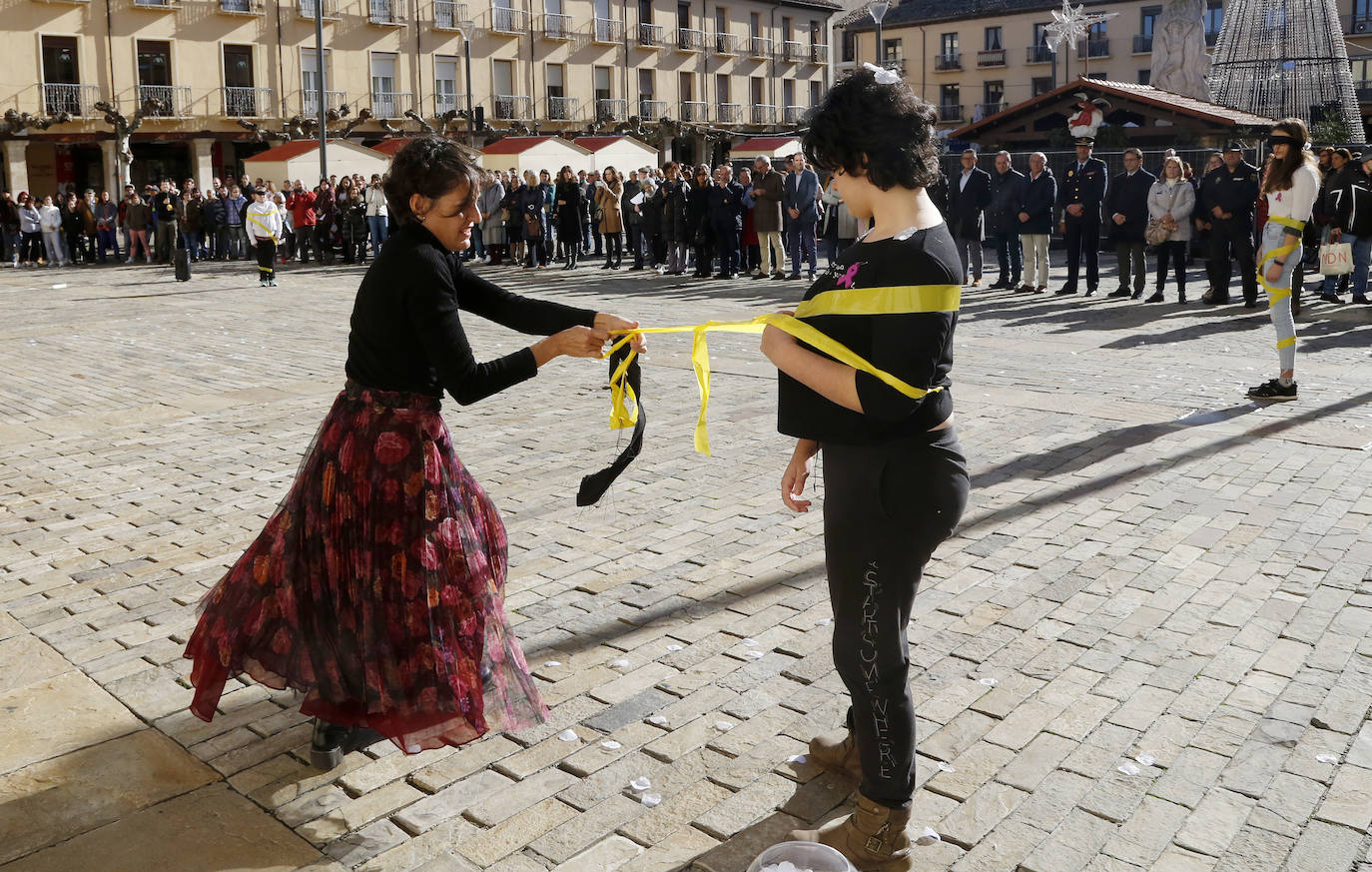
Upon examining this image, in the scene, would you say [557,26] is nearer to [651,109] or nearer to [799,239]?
[651,109]

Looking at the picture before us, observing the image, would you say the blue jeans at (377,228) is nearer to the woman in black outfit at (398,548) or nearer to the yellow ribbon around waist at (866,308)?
the woman in black outfit at (398,548)

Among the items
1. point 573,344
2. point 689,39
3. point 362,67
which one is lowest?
point 573,344

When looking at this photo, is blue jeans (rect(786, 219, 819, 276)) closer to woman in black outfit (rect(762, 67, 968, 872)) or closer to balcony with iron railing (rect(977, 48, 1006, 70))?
woman in black outfit (rect(762, 67, 968, 872))

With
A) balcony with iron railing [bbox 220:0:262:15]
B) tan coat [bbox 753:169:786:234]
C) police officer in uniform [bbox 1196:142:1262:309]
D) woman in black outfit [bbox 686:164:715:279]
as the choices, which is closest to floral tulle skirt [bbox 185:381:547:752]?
police officer in uniform [bbox 1196:142:1262:309]

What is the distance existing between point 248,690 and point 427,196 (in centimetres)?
185

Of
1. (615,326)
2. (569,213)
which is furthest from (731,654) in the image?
(569,213)

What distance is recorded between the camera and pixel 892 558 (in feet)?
9.58

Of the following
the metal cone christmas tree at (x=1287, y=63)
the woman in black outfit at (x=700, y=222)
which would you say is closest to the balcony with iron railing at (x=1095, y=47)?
the metal cone christmas tree at (x=1287, y=63)

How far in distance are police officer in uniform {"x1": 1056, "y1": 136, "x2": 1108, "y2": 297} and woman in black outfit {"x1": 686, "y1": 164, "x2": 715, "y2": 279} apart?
241 inches

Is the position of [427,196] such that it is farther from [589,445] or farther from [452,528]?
[589,445]

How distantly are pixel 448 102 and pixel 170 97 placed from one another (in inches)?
424

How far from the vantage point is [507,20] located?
162 feet

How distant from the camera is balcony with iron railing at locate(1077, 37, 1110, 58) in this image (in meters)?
69.0

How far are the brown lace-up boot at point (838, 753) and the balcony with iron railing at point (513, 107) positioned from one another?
47908mm
